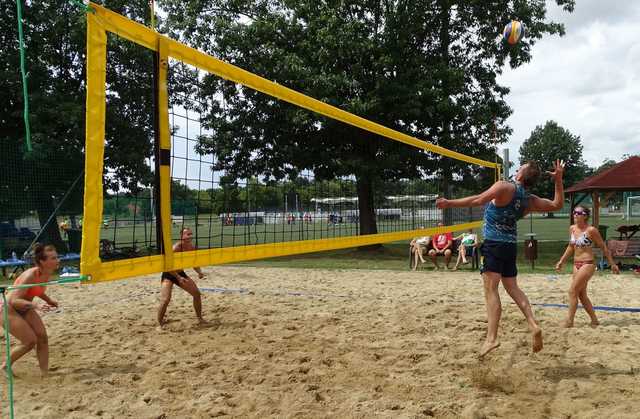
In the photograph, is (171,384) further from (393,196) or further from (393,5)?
(393,5)

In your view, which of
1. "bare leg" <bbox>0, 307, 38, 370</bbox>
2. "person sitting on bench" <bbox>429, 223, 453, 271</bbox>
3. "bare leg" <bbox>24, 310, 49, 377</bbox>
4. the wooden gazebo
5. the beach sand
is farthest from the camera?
the wooden gazebo

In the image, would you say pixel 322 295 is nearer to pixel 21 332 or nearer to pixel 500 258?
pixel 500 258

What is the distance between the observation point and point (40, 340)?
386cm

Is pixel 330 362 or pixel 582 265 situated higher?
pixel 582 265

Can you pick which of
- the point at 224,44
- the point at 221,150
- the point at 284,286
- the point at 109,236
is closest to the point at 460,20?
the point at 224,44

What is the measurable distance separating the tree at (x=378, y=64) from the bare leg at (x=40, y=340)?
7.70 meters

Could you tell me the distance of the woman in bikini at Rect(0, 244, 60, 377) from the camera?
372cm

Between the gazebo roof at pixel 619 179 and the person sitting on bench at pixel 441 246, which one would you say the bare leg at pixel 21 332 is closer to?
the person sitting on bench at pixel 441 246

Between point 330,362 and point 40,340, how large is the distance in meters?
2.33

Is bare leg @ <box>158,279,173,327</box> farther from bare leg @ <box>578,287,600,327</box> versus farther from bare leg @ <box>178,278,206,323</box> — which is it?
bare leg @ <box>578,287,600,327</box>

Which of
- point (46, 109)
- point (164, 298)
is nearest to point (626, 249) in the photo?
point (164, 298)

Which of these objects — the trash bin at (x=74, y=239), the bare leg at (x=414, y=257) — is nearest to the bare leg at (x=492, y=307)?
the bare leg at (x=414, y=257)

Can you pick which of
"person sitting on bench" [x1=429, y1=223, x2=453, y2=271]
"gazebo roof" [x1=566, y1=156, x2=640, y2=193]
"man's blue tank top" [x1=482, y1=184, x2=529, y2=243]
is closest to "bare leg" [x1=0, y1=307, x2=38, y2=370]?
"man's blue tank top" [x1=482, y1=184, x2=529, y2=243]

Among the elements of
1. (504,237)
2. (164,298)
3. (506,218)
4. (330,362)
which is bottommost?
(330,362)
